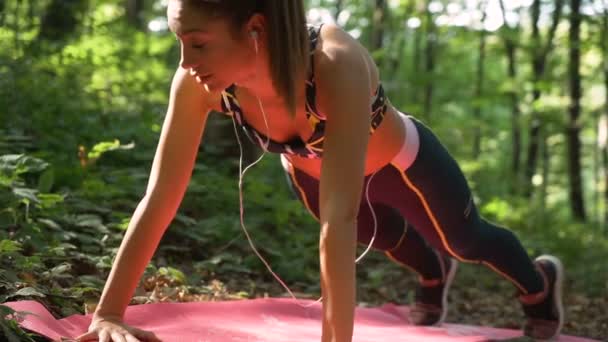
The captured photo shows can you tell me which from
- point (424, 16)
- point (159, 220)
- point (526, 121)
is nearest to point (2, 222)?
point (159, 220)

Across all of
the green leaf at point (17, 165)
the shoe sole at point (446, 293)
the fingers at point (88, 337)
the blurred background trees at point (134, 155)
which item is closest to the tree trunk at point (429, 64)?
the blurred background trees at point (134, 155)

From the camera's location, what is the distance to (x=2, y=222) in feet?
10.2

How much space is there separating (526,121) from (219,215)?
815 cm

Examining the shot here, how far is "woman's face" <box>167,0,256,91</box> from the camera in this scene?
6.37 ft

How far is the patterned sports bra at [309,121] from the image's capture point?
88.3 inches

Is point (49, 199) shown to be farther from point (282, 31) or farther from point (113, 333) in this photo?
point (282, 31)

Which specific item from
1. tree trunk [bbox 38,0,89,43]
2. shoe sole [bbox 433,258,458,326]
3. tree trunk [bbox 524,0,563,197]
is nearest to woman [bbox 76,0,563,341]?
shoe sole [bbox 433,258,458,326]

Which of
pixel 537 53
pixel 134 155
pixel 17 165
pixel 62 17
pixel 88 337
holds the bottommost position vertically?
pixel 88 337

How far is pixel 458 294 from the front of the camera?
5211mm

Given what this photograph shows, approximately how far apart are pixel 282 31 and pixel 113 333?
1.03 meters

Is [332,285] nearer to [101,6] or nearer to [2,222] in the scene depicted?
[2,222]

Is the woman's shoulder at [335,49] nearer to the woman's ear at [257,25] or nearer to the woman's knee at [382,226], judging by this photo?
the woman's ear at [257,25]

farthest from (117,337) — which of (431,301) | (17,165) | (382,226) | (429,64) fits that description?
(429,64)

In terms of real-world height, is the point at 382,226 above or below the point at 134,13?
below
